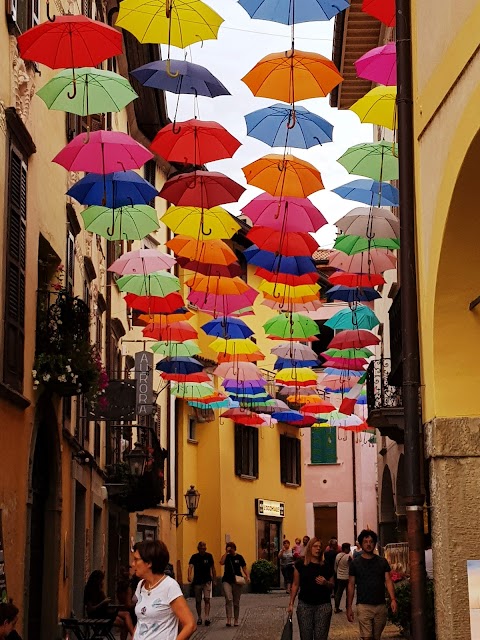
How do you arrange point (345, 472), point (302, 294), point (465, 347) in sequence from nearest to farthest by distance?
point (465, 347) < point (302, 294) < point (345, 472)

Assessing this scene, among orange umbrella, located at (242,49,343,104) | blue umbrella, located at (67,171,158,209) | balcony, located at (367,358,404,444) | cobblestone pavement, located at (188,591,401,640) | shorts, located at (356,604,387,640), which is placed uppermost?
orange umbrella, located at (242,49,343,104)

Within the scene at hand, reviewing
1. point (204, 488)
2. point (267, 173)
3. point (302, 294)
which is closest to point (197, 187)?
point (267, 173)

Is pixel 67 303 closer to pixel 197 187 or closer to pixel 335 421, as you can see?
pixel 197 187

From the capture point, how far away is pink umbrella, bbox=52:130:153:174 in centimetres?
1461

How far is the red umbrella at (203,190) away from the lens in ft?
52.7

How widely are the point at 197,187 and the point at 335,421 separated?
2240cm

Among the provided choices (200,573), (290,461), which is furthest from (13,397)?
(290,461)

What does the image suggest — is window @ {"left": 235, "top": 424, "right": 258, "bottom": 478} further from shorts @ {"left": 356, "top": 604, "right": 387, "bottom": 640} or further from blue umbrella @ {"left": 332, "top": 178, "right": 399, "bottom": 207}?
shorts @ {"left": 356, "top": 604, "right": 387, "bottom": 640}

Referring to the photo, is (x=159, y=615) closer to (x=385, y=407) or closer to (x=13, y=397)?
(x=13, y=397)

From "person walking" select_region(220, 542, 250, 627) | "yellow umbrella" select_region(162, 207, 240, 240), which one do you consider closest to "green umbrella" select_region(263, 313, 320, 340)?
"person walking" select_region(220, 542, 250, 627)

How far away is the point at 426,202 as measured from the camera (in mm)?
10484

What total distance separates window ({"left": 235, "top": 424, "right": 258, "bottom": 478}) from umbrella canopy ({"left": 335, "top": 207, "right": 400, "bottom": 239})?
2574 centimetres

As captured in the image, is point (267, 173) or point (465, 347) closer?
point (465, 347)

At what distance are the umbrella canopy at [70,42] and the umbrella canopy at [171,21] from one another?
1.54 ft
